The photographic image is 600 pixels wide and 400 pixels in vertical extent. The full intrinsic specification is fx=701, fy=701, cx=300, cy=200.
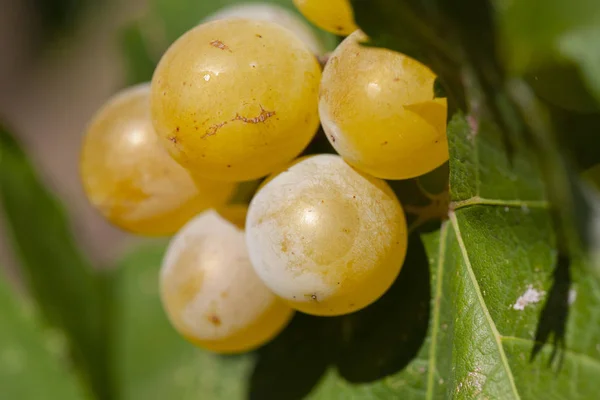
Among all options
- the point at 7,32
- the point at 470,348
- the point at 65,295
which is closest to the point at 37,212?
the point at 65,295

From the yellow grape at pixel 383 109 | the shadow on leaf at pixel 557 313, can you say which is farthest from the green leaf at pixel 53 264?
the shadow on leaf at pixel 557 313

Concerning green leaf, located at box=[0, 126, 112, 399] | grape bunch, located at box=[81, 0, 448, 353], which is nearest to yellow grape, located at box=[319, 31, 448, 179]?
grape bunch, located at box=[81, 0, 448, 353]

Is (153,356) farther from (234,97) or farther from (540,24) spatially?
(540,24)

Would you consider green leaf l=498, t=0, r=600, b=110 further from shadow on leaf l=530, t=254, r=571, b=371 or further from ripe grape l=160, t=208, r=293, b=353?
ripe grape l=160, t=208, r=293, b=353

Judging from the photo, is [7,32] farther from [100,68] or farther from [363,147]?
[363,147]

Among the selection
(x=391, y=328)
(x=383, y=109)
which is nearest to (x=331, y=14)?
(x=383, y=109)

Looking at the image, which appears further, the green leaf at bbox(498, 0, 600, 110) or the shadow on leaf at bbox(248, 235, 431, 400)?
the shadow on leaf at bbox(248, 235, 431, 400)
